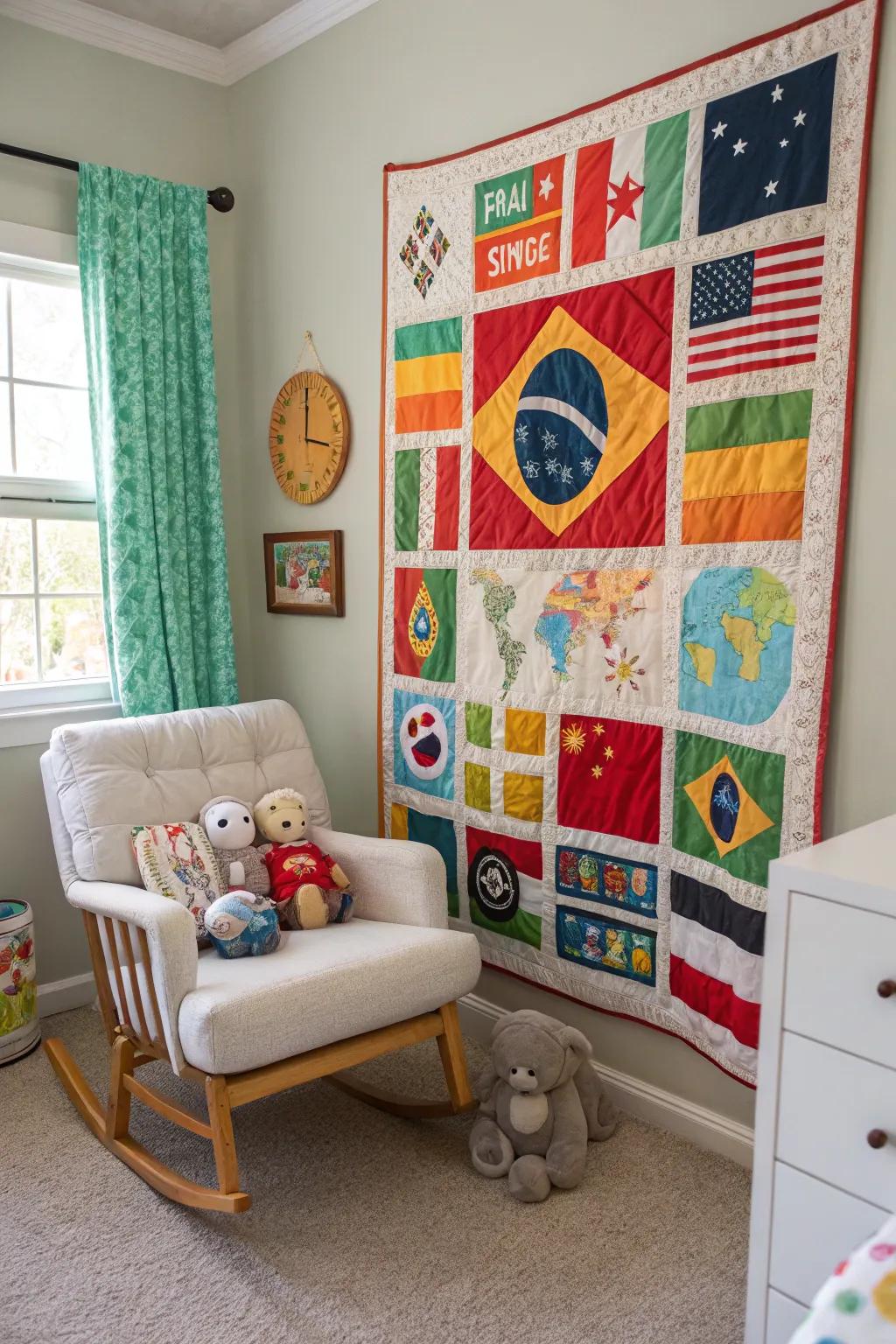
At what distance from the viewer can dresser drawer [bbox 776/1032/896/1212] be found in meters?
1.30

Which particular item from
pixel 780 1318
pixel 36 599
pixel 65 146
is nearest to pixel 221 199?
pixel 65 146

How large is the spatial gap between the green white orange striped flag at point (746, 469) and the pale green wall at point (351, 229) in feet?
0.37

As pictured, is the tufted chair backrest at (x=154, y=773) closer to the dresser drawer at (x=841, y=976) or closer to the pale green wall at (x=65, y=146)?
the pale green wall at (x=65, y=146)

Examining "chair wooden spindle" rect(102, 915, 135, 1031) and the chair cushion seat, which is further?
"chair wooden spindle" rect(102, 915, 135, 1031)

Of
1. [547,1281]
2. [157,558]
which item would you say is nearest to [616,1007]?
[547,1281]

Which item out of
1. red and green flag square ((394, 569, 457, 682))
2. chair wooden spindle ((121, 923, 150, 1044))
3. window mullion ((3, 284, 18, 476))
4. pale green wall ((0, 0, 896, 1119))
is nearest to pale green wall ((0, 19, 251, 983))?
pale green wall ((0, 0, 896, 1119))

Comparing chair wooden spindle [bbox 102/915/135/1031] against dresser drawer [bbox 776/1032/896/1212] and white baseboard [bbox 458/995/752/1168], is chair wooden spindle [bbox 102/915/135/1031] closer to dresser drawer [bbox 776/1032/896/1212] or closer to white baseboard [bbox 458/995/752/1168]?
white baseboard [bbox 458/995/752/1168]

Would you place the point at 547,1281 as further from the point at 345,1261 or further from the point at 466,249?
the point at 466,249

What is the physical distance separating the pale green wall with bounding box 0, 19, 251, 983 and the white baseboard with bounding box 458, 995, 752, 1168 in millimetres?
1570

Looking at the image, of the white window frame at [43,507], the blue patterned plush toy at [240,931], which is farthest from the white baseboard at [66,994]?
the blue patterned plush toy at [240,931]

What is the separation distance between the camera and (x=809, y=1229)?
54.7 inches

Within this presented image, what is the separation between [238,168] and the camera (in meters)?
3.21

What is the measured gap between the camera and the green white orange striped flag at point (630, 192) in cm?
207

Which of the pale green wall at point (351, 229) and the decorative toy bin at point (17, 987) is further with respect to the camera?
the decorative toy bin at point (17, 987)
